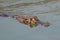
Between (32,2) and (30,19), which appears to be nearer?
(30,19)

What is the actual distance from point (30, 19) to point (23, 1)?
1.27 m

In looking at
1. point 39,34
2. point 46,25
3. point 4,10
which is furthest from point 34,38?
point 4,10

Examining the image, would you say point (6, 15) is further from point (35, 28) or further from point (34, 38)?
point (34, 38)

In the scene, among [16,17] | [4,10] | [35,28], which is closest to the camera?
[35,28]

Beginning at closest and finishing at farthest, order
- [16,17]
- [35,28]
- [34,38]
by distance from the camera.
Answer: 1. [34,38]
2. [35,28]
3. [16,17]

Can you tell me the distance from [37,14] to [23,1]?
2.48 ft

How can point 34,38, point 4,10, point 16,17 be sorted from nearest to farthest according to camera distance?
point 34,38, point 16,17, point 4,10

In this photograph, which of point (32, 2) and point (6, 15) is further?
point (32, 2)

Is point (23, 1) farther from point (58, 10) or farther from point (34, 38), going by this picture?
point (34, 38)

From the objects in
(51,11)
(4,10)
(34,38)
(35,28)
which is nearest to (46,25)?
(35,28)

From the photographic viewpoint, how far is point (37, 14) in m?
5.46

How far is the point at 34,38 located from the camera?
418cm

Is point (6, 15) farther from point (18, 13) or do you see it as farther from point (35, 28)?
point (35, 28)

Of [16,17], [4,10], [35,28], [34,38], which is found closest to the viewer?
[34,38]
